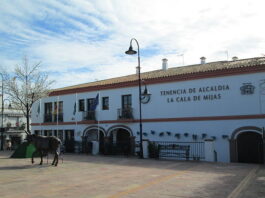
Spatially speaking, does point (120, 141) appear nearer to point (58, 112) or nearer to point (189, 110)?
point (189, 110)

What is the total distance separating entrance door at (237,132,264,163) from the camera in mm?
18547

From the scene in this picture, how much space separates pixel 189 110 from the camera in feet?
67.6

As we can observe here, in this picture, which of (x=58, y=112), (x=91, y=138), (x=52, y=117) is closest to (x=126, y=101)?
(x=91, y=138)

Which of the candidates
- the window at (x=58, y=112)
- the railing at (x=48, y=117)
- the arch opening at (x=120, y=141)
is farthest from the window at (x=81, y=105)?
the railing at (x=48, y=117)

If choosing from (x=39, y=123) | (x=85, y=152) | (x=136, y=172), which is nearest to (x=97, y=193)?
(x=136, y=172)

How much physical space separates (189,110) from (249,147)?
4630mm

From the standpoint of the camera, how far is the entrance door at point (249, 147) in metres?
18.5

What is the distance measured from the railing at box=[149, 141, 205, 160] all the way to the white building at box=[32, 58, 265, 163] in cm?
58

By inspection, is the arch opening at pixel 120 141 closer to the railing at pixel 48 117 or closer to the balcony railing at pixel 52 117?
the balcony railing at pixel 52 117

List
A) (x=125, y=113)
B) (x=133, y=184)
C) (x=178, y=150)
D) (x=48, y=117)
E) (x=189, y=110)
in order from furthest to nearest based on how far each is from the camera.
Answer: (x=48, y=117) < (x=125, y=113) < (x=189, y=110) < (x=178, y=150) < (x=133, y=184)

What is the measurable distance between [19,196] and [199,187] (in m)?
5.40

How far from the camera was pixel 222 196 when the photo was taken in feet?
26.2

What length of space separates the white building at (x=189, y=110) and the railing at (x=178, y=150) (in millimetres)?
578

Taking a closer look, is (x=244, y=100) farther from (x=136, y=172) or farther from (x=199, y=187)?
(x=199, y=187)
